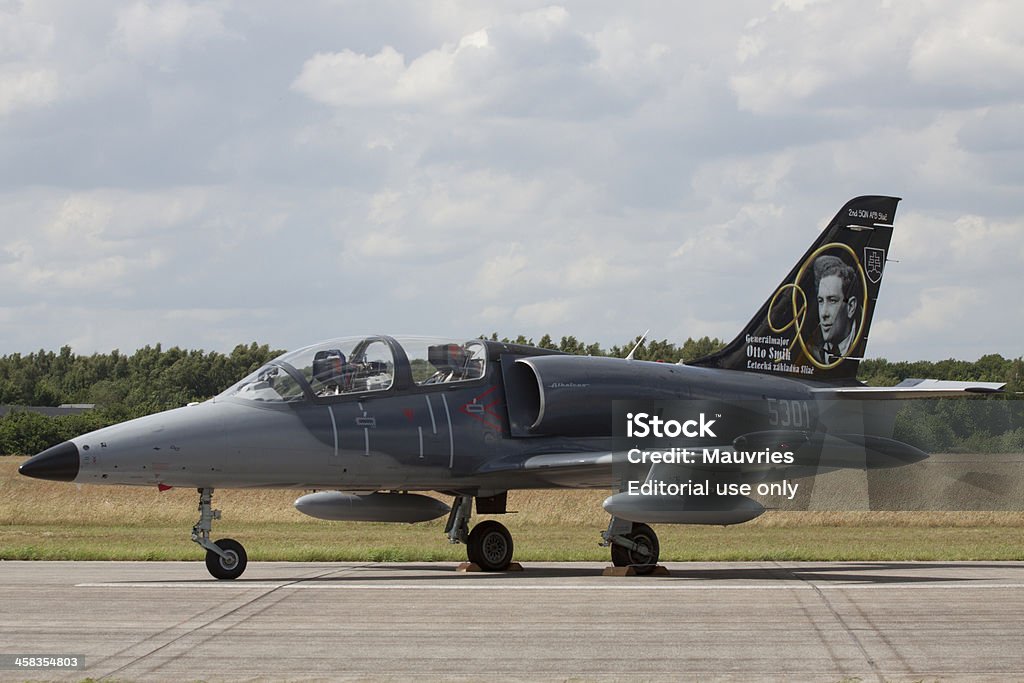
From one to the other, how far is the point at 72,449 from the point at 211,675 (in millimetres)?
6699

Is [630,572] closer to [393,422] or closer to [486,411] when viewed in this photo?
[486,411]

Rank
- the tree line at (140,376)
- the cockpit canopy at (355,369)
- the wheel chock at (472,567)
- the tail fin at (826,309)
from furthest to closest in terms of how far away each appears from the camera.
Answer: the tree line at (140,376) < the tail fin at (826,309) < the wheel chock at (472,567) < the cockpit canopy at (355,369)

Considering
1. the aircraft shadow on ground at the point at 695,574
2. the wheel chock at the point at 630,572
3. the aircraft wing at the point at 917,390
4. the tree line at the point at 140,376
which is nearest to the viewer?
the aircraft shadow on ground at the point at 695,574

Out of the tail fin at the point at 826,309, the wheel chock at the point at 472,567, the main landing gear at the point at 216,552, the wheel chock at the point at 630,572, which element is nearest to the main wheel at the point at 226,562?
the main landing gear at the point at 216,552

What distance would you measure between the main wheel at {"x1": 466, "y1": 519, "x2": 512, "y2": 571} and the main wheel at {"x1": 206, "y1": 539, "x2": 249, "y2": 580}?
3563mm

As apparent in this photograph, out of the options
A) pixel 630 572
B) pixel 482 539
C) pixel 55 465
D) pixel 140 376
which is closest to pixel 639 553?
pixel 630 572

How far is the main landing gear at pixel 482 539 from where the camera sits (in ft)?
59.6

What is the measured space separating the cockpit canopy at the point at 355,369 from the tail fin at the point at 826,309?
4803 millimetres

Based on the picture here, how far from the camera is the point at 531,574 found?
57.9 feet

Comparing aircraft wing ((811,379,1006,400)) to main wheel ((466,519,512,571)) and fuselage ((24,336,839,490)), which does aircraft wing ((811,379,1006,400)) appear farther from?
main wheel ((466,519,512,571))

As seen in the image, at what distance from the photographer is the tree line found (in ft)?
182

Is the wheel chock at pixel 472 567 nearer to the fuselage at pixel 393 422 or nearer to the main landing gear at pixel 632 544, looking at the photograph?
the fuselage at pixel 393 422

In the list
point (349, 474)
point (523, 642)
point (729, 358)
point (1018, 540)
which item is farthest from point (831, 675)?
point (1018, 540)

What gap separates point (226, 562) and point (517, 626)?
560 cm
